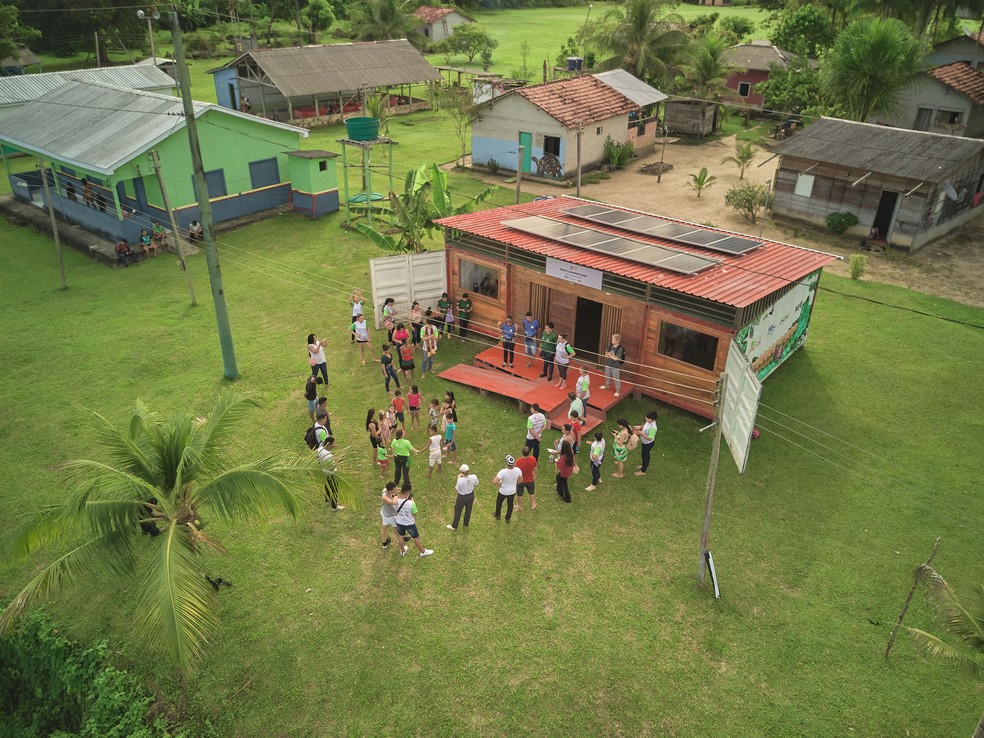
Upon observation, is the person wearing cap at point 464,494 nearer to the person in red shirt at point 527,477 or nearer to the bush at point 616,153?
the person in red shirt at point 527,477

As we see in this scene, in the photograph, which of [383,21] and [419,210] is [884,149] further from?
[383,21]

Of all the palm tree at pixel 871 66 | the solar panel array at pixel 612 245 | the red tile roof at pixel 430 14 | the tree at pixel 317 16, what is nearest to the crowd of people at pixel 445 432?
the solar panel array at pixel 612 245

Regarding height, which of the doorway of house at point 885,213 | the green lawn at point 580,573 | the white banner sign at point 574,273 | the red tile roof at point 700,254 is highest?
the red tile roof at point 700,254

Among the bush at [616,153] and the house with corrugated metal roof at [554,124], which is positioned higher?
the house with corrugated metal roof at [554,124]

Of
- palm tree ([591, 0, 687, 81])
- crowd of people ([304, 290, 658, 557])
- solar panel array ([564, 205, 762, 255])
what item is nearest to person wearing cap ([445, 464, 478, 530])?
crowd of people ([304, 290, 658, 557])

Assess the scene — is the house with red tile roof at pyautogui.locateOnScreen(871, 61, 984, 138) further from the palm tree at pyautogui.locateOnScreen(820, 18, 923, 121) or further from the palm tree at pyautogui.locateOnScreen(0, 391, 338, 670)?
the palm tree at pyautogui.locateOnScreen(0, 391, 338, 670)

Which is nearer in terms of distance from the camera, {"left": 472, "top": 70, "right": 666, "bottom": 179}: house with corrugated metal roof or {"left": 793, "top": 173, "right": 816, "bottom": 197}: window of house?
{"left": 793, "top": 173, "right": 816, "bottom": 197}: window of house
